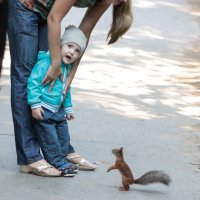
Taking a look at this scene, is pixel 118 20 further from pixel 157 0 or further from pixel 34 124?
pixel 157 0

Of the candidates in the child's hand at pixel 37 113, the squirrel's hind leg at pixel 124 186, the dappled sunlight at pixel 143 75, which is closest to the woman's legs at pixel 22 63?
the child's hand at pixel 37 113

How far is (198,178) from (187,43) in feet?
20.5

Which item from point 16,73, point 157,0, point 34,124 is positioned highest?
point 16,73

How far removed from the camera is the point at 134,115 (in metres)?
7.72

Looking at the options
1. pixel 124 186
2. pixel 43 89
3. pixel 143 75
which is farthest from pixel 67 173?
pixel 143 75

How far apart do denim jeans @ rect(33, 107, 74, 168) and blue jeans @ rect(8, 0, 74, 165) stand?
0.25 ft

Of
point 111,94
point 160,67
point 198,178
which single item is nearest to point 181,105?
point 111,94

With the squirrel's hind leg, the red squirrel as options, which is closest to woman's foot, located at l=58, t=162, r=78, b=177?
the red squirrel

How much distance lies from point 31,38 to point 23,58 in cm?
15

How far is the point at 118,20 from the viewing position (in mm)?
5137

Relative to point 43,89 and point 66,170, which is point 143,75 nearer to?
point 66,170

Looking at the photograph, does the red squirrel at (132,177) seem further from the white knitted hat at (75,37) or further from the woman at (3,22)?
the woman at (3,22)

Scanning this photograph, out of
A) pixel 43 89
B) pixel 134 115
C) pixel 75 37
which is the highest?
pixel 75 37

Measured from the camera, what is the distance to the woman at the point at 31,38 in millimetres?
5090
